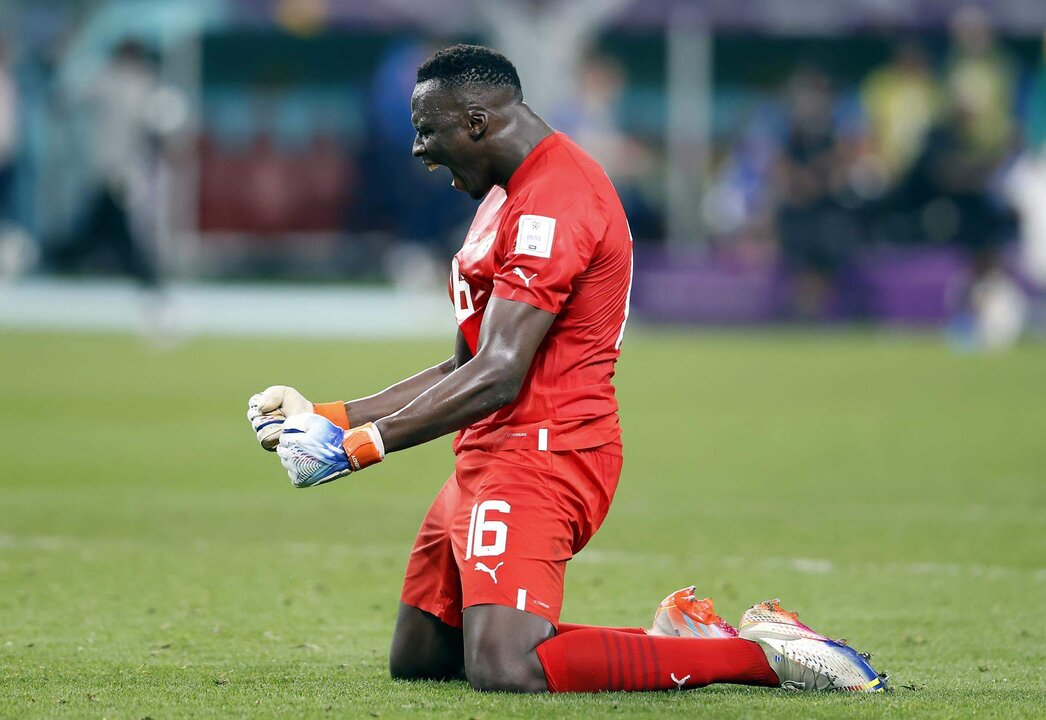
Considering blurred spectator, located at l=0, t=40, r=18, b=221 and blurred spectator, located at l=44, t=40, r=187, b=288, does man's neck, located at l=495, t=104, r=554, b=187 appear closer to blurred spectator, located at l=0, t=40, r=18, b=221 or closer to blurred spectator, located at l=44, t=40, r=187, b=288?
blurred spectator, located at l=44, t=40, r=187, b=288

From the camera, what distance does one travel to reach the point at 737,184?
23.4 metres

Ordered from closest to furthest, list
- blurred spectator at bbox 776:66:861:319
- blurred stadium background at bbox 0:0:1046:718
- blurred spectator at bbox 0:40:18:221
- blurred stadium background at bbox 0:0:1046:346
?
blurred stadium background at bbox 0:0:1046:718 < blurred spectator at bbox 776:66:861:319 < blurred stadium background at bbox 0:0:1046:346 < blurred spectator at bbox 0:40:18:221

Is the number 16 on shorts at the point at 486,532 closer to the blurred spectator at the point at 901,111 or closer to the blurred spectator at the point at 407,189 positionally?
the blurred spectator at the point at 407,189

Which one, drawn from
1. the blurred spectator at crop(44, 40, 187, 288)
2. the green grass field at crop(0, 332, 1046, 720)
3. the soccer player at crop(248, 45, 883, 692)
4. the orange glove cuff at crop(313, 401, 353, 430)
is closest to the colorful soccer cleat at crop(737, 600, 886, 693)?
the soccer player at crop(248, 45, 883, 692)

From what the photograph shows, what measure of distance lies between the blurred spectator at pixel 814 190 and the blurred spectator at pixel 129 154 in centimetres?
745

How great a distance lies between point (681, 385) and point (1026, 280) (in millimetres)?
7184

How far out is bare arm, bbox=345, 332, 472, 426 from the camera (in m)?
5.64

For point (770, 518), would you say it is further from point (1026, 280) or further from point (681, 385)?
point (1026, 280)

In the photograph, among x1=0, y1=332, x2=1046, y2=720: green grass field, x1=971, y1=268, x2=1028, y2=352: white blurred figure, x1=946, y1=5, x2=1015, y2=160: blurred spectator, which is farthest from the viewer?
x1=946, y1=5, x2=1015, y2=160: blurred spectator

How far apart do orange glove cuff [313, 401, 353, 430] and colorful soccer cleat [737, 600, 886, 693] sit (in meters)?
1.44

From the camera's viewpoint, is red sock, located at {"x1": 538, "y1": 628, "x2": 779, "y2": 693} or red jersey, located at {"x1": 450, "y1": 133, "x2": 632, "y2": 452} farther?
red jersey, located at {"x1": 450, "y1": 133, "x2": 632, "y2": 452}

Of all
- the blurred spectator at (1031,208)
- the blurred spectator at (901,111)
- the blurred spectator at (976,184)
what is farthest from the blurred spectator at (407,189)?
the blurred spectator at (1031,208)

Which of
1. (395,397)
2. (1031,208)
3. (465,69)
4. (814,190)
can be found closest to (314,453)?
(395,397)

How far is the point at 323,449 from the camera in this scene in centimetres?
500
